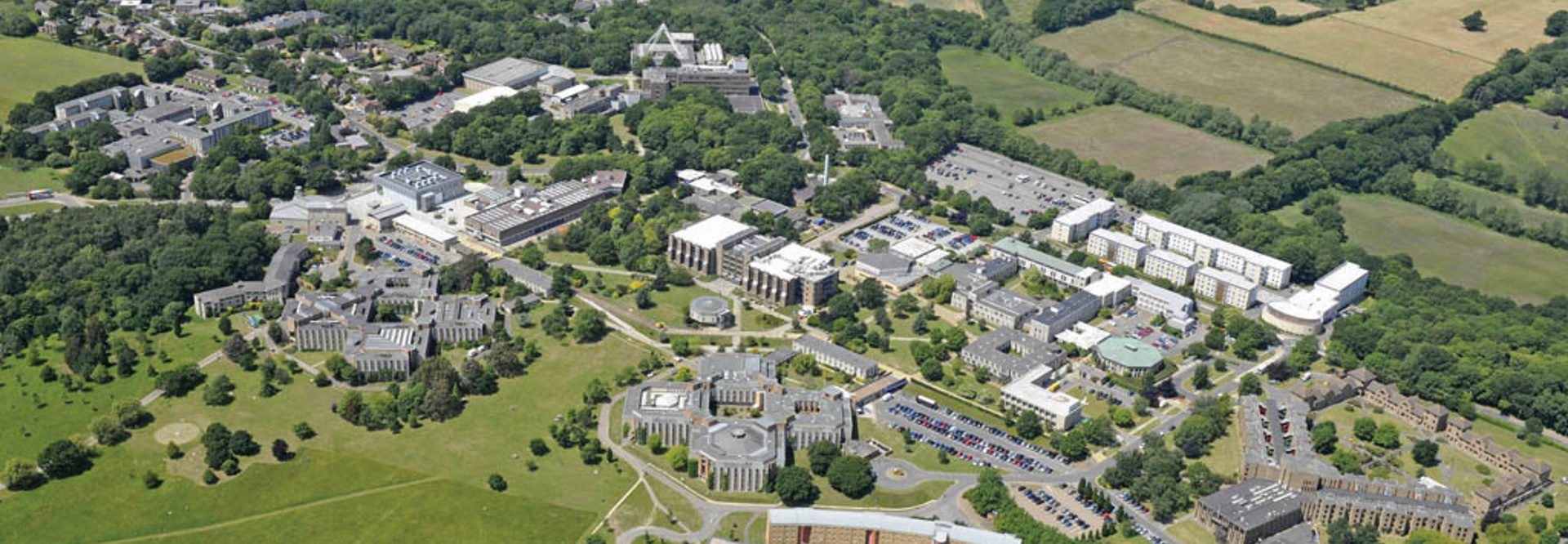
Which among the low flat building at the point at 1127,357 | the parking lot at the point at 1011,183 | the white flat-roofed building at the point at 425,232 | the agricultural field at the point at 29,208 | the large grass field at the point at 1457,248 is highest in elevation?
the low flat building at the point at 1127,357

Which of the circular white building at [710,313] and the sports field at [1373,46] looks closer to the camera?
the circular white building at [710,313]

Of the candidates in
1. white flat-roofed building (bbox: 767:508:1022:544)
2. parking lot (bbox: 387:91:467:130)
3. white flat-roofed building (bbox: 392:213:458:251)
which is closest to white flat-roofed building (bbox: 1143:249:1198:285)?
white flat-roofed building (bbox: 767:508:1022:544)

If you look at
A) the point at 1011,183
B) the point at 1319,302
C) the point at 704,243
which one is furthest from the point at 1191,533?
the point at 1011,183

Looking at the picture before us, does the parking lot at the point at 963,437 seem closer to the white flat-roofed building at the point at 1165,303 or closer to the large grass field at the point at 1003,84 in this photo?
the white flat-roofed building at the point at 1165,303

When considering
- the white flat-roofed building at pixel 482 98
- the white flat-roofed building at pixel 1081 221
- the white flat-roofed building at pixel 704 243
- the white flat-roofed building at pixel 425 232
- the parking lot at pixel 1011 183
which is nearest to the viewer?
the white flat-roofed building at pixel 704 243

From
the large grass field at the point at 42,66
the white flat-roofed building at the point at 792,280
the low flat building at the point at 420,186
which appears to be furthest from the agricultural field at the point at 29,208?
the white flat-roofed building at the point at 792,280

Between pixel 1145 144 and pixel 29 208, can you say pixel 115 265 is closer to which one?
pixel 29 208
